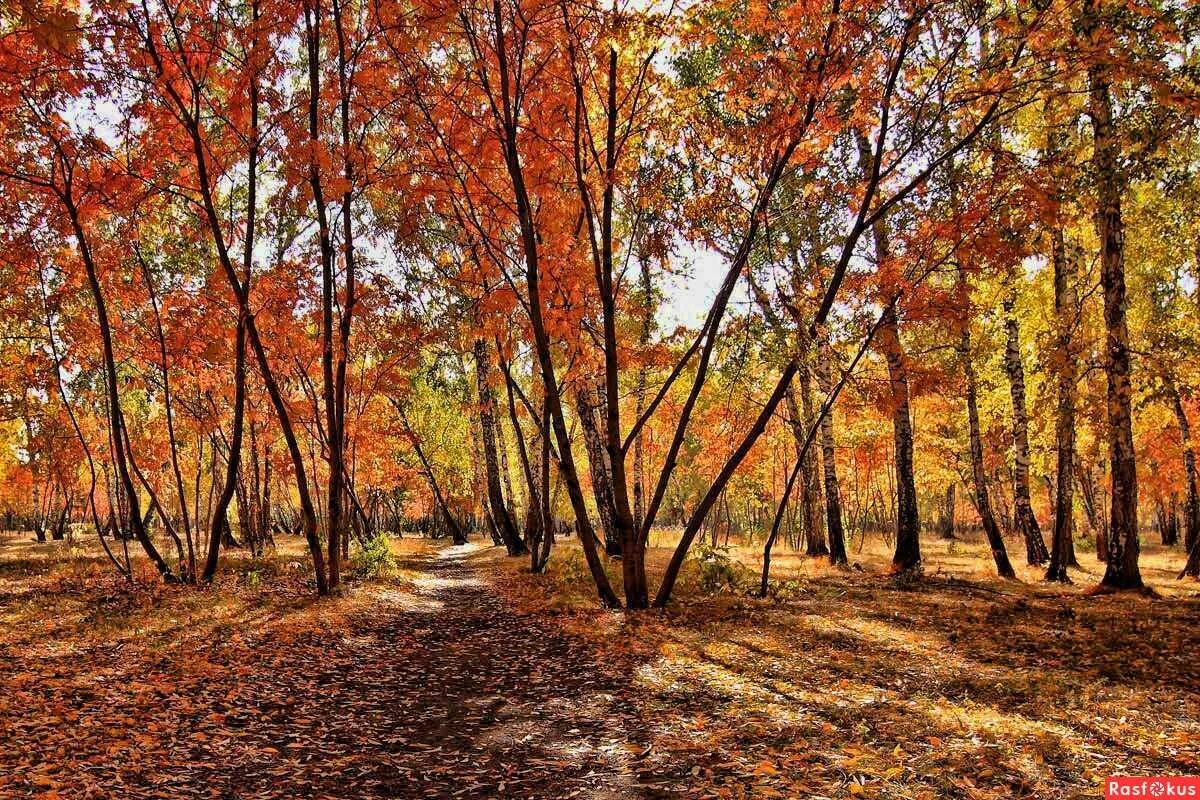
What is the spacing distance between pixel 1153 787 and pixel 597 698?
167 inches

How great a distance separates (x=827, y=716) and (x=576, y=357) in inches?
318

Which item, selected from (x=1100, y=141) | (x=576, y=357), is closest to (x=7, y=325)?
(x=576, y=357)

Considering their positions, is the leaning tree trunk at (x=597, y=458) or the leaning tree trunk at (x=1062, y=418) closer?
the leaning tree trunk at (x=1062, y=418)

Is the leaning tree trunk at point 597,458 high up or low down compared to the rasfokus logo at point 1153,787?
up

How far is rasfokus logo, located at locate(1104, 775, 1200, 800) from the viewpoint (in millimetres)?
4035

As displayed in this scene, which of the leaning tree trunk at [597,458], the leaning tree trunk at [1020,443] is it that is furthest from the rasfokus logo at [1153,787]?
the leaning tree trunk at [1020,443]

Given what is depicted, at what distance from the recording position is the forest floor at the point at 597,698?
4.43 meters

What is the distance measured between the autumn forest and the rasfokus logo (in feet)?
0.26

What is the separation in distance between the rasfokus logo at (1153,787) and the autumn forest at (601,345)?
0.26 ft

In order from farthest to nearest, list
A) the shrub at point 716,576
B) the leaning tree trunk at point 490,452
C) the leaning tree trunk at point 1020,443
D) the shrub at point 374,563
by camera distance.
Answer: the leaning tree trunk at point 490,452 → the leaning tree trunk at point 1020,443 → the shrub at point 374,563 → the shrub at point 716,576

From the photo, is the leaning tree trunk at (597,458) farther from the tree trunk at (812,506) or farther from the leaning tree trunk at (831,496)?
the tree trunk at (812,506)

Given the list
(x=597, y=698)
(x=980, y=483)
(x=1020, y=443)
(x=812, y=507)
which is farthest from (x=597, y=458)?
(x=1020, y=443)

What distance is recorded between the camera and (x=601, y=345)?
39.6 ft

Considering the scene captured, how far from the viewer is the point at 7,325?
574 inches
